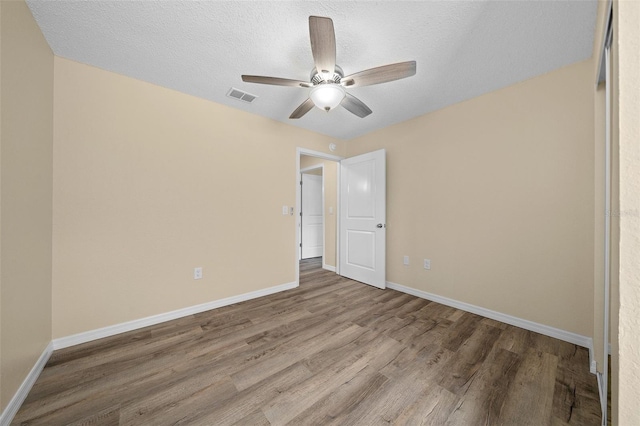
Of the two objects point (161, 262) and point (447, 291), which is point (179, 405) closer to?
point (161, 262)

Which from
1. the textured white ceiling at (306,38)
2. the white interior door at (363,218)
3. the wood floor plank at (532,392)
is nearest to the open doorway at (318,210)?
the white interior door at (363,218)

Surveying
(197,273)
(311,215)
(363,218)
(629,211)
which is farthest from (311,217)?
(629,211)

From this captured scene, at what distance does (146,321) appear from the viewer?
83.8 inches

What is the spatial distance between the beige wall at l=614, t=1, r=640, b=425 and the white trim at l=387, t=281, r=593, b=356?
5.55 ft

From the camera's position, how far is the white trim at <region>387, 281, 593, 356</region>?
179cm

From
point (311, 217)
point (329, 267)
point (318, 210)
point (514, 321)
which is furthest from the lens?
point (318, 210)

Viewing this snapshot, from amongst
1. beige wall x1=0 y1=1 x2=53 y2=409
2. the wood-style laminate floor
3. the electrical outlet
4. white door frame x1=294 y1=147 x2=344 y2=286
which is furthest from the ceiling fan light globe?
the electrical outlet

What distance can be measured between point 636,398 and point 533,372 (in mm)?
1310

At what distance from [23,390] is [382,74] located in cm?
299

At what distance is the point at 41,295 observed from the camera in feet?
5.17

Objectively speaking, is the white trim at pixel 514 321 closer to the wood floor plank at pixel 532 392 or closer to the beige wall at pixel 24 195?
Answer: the wood floor plank at pixel 532 392

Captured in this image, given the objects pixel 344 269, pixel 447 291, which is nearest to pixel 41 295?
pixel 344 269

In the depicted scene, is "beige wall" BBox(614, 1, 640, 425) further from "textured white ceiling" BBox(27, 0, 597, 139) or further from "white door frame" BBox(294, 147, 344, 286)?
"white door frame" BBox(294, 147, 344, 286)

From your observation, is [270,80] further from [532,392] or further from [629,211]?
[532,392]
